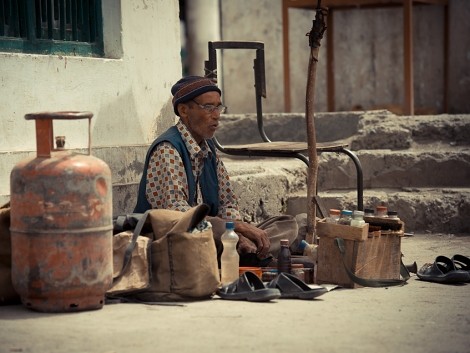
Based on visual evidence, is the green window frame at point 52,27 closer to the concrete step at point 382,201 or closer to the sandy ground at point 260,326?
the concrete step at point 382,201

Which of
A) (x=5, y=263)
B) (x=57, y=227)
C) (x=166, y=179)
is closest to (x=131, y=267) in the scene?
(x=57, y=227)

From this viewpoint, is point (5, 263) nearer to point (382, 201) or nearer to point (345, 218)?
point (345, 218)

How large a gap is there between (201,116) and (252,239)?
2.68ft

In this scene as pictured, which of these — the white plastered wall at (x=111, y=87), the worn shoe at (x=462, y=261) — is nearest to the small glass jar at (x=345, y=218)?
the worn shoe at (x=462, y=261)

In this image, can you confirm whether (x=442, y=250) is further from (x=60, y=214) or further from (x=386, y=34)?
(x=386, y=34)

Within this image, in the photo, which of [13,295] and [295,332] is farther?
[13,295]

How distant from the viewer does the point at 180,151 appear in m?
6.74

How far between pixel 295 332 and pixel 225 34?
1084cm

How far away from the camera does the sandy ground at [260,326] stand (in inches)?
192

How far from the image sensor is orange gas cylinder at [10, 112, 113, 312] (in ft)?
18.2

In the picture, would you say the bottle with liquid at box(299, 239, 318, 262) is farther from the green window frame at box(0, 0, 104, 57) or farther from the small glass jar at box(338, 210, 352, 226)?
the green window frame at box(0, 0, 104, 57)

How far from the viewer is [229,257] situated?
253 inches

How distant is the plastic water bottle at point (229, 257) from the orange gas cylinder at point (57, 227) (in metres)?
0.97

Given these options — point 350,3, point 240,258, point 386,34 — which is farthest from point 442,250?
point 386,34
